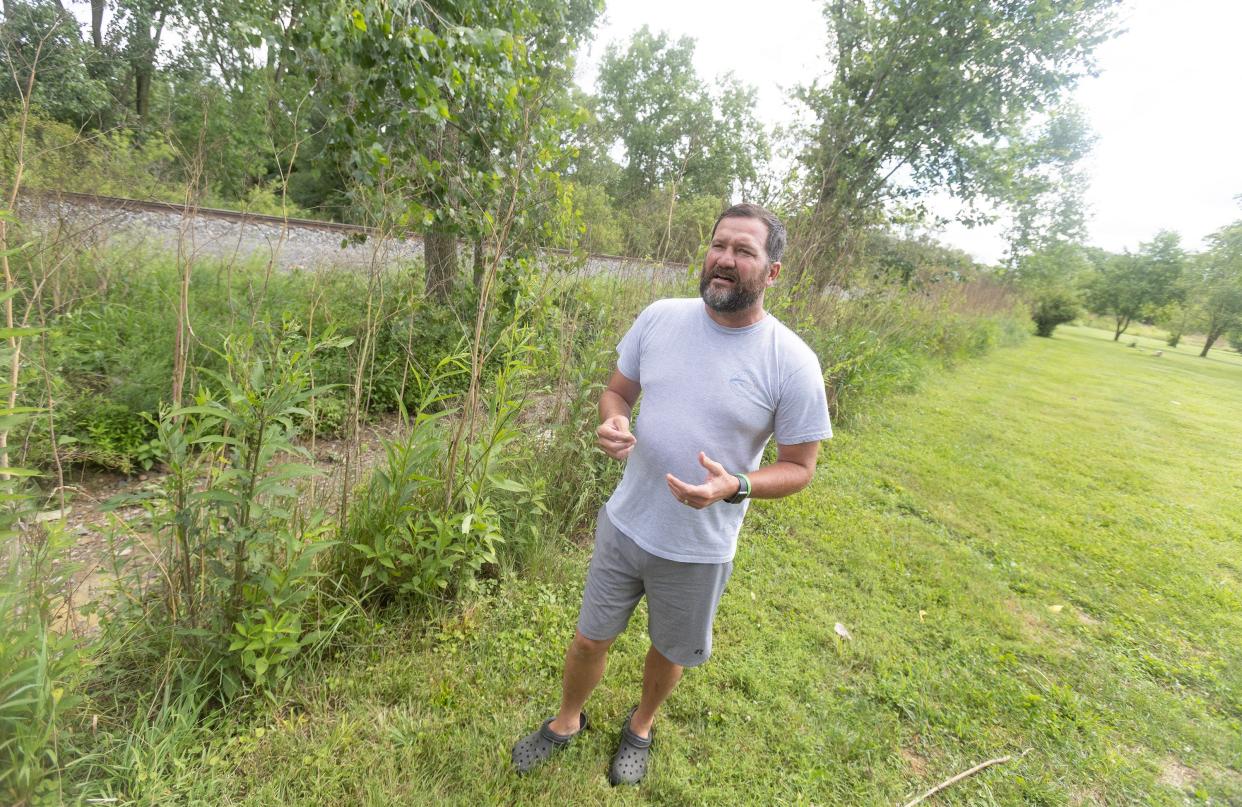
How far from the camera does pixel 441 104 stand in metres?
3.07

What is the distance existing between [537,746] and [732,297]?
187 cm

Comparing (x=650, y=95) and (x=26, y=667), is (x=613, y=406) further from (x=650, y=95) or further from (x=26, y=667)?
(x=650, y=95)

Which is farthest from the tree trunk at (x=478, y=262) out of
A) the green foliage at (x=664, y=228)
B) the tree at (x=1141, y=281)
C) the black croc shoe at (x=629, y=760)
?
the tree at (x=1141, y=281)

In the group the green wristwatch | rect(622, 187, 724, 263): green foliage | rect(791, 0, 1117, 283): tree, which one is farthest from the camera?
rect(791, 0, 1117, 283): tree

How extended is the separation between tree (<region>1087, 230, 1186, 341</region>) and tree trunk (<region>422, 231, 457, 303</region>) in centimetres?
4675

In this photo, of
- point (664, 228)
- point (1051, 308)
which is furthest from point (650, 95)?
point (664, 228)

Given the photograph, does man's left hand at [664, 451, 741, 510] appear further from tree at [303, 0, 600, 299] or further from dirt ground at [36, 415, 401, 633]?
tree at [303, 0, 600, 299]

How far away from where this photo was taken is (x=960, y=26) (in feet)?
23.3

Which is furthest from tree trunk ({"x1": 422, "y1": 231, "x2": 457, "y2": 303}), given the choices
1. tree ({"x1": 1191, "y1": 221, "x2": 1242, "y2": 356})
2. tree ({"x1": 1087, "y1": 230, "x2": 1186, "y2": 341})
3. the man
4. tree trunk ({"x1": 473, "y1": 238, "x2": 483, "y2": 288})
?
tree ({"x1": 1087, "y1": 230, "x2": 1186, "y2": 341})

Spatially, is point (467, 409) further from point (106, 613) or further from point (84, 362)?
point (84, 362)

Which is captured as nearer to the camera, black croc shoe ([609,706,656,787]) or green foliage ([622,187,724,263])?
black croc shoe ([609,706,656,787])

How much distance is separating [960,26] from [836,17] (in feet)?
6.00

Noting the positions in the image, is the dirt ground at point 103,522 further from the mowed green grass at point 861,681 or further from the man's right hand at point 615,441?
the man's right hand at point 615,441

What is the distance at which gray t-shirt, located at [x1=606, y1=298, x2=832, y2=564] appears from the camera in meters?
1.66
